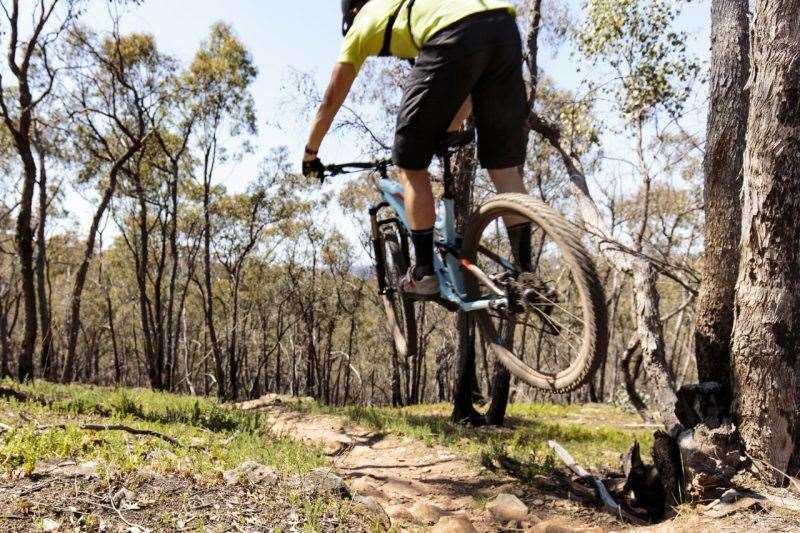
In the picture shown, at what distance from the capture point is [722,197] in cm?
348

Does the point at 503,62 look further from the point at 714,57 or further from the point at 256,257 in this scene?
the point at 256,257

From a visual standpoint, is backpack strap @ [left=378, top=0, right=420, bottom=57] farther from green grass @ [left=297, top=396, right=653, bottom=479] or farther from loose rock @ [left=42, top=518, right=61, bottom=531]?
green grass @ [left=297, top=396, right=653, bottom=479]

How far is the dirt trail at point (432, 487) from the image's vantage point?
309 centimetres

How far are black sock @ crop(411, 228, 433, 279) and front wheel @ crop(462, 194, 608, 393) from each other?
0.67 ft

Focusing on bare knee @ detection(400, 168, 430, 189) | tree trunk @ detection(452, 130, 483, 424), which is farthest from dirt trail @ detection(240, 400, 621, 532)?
tree trunk @ detection(452, 130, 483, 424)

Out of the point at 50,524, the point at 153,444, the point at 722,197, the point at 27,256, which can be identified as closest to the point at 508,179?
the point at 722,197

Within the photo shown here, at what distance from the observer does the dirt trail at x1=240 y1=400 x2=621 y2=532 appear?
3090 mm

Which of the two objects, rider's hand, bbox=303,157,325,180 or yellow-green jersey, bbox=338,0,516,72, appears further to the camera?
rider's hand, bbox=303,157,325,180

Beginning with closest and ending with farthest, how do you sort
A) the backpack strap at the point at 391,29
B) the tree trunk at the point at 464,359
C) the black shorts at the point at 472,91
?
1. the black shorts at the point at 472,91
2. the backpack strap at the point at 391,29
3. the tree trunk at the point at 464,359

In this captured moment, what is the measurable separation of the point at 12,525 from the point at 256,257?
28912mm

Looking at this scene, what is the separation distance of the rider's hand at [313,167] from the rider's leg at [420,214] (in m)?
0.69

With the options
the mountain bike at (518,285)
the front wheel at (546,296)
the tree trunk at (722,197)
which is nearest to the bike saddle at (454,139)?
the mountain bike at (518,285)

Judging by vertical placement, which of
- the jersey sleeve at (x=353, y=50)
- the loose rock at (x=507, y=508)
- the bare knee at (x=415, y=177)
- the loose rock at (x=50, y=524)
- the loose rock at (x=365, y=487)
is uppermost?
the jersey sleeve at (x=353, y=50)

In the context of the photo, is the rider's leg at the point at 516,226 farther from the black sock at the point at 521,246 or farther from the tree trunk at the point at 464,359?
the tree trunk at the point at 464,359
